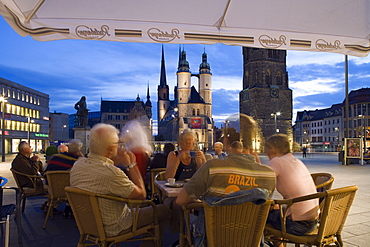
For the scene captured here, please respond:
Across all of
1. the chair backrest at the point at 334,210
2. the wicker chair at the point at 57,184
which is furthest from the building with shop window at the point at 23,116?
the chair backrest at the point at 334,210

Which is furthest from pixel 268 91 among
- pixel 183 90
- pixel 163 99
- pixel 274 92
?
pixel 163 99

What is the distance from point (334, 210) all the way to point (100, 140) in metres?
2.35

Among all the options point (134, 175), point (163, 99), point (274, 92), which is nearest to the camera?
point (134, 175)

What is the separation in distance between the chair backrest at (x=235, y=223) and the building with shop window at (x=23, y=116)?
52189 millimetres

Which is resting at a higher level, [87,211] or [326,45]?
[326,45]

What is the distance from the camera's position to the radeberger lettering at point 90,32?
166 inches

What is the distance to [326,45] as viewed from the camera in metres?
4.89

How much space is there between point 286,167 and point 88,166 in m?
2.00

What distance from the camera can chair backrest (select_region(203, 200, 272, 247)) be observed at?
2604 mm

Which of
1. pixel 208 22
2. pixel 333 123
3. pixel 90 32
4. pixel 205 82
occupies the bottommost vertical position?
pixel 90 32

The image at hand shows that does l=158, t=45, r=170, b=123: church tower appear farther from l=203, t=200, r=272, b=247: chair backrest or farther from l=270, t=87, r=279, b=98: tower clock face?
l=203, t=200, r=272, b=247: chair backrest

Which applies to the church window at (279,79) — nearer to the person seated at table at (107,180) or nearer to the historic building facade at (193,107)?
the historic building facade at (193,107)

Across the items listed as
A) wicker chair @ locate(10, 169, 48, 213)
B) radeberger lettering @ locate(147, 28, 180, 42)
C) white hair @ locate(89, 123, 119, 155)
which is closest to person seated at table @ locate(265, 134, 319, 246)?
white hair @ locate(89, 123, 119, 155)

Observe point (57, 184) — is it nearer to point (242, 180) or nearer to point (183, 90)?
point (242, 180)
